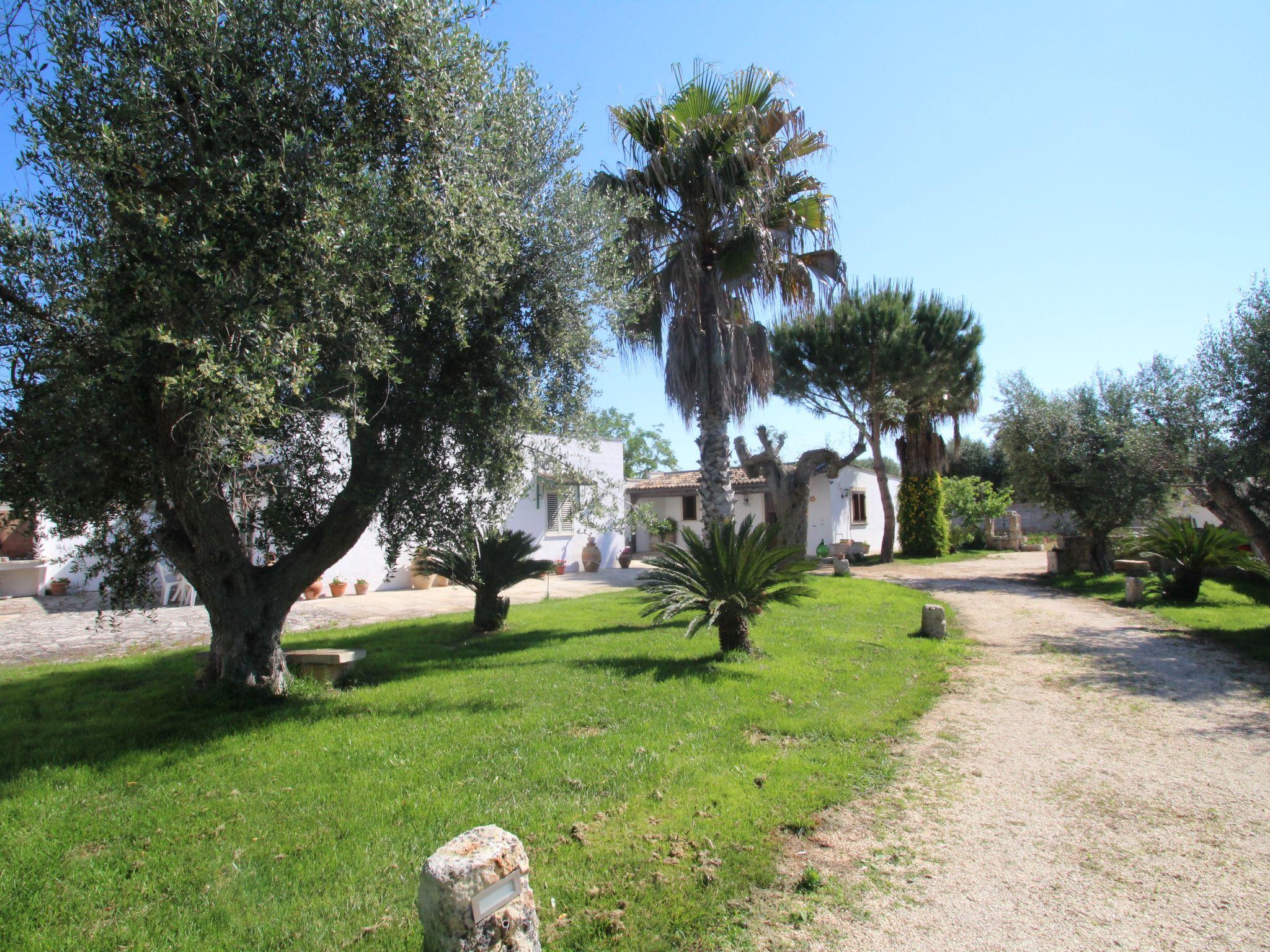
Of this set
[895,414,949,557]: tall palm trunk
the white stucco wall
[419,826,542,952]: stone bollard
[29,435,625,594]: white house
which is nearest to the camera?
[419,826,542,952]: stone bollard

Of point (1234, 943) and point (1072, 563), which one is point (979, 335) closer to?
point (1072, 563)

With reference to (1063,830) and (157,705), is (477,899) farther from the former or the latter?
(157,705)

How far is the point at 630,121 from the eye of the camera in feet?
38.2

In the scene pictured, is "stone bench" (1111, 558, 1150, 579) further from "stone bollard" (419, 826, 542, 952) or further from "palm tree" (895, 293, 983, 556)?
"stone bollard" (419, 826, 542, 952)

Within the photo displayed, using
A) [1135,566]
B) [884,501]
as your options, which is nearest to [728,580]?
[1135,566]

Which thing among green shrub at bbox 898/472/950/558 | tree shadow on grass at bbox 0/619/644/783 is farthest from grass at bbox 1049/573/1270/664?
tree shadow on grass at bbox 0/619/644/783

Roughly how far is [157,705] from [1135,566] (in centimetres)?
1887

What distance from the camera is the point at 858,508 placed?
3139 centimetres

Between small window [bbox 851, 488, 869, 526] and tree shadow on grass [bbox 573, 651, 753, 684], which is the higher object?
small window [bbox 851, 488, 869, 526]

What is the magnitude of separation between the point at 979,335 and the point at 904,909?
995 inches

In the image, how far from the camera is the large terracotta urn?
22562 millimetres

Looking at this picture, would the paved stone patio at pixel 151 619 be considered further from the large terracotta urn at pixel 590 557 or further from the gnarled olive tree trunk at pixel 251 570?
the large terracotta urn at pixel 590 557

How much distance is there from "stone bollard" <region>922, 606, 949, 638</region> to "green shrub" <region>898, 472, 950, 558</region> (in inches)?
678

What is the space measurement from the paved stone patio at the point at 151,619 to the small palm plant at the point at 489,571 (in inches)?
85.3
